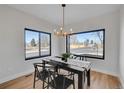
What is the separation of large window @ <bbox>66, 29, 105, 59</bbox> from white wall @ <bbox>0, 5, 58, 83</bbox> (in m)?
2.31

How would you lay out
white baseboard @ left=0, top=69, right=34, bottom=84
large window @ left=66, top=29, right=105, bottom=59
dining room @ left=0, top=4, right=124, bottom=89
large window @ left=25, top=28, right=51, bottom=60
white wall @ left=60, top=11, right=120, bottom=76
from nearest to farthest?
1. dining room @ left=0, top=4, right=124, bottom=89
2. white baseboard @ left=0, top=69, right=34, bottom=84
3. white wall @ left=60, top=11, right=120, bottom=76
4. large window @ left=25, top=28, right=51, bottom=60
5. large window @ left=66, top=29, right=105, bottom=59

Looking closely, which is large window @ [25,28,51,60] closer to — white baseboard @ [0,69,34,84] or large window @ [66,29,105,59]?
white baseboard @ [0,69,34,84]

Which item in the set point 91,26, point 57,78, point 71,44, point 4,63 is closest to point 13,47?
point 4,63

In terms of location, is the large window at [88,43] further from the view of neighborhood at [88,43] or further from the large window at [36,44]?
the large window at [36,44]

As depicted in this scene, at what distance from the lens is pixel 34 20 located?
13.0ft

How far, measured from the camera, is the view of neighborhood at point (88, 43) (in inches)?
158

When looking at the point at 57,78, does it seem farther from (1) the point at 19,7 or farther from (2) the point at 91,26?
(2) the point at 91,26

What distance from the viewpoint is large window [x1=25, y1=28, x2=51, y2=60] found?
149 inches

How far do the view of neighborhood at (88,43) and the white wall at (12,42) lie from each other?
235cm

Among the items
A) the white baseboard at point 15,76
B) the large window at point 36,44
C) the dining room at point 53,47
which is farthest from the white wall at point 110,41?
the white baseboard at point 15,76

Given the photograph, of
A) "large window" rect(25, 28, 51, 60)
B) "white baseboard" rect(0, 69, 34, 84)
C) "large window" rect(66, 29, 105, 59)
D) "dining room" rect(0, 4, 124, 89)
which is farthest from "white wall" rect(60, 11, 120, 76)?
"white baseboard" rect(0, 69, 34, 84)

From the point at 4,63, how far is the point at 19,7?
6.36 ft

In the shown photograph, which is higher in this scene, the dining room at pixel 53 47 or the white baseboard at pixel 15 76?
the dining room at pixel 53 47

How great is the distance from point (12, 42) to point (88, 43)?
127 inches
